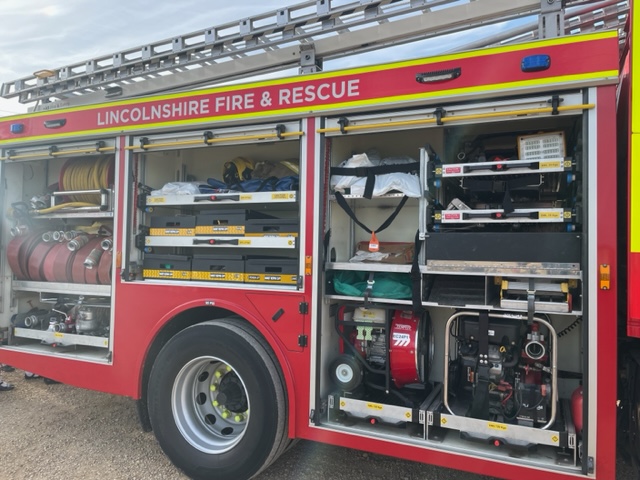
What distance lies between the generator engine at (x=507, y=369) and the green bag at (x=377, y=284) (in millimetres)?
Answer: 454

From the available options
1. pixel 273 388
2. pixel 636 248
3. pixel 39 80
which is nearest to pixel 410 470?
pixel 273 388

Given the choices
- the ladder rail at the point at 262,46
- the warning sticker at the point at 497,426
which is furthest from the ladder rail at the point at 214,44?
the warning sticker at the point at 497,426

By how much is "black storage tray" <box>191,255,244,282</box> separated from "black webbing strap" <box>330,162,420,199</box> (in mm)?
1047

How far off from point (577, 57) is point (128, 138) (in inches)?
125

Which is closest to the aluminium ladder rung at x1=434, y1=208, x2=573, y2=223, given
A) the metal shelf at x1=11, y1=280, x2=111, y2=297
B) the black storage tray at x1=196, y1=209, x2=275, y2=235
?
the black storage tray at x1=196, y1=209, x2=275, y2=235

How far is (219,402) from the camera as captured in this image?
3.48 meters

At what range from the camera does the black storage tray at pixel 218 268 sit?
11.3 ft

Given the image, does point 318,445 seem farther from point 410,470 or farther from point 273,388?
point 273,388

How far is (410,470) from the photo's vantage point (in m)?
3.43

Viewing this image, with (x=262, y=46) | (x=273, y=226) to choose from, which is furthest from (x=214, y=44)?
(x=273, y=226)

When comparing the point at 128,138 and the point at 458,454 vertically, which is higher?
the point at 128,138

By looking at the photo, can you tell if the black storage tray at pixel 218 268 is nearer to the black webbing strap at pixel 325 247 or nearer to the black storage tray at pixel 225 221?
the black storage tray at pixel 225 221

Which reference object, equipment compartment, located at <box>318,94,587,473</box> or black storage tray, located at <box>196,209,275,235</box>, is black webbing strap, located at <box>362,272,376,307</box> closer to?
equipment compartment, located at <box>318,94,587,473</box>

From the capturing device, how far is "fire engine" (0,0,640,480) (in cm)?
251
